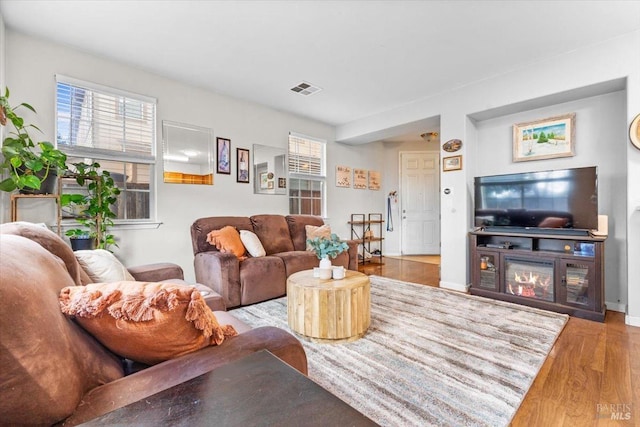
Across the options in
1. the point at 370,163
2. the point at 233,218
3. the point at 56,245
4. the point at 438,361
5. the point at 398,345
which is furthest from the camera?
the point at 370,163

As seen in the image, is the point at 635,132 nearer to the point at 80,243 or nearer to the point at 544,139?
the point at 544,139

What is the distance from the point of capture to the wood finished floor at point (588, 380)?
1425 millimetres

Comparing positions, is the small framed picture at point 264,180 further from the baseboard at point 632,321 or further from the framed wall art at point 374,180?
the baseboard at point 632,321

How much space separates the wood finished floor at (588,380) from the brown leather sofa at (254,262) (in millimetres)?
2365

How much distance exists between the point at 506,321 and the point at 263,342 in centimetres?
250

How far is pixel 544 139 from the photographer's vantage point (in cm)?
341

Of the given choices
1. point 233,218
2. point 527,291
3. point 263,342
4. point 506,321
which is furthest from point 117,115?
point 527,291

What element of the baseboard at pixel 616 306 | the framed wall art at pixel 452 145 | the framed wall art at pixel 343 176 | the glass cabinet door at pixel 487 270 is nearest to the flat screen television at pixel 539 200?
the glass cabinet door at pixel 487 270

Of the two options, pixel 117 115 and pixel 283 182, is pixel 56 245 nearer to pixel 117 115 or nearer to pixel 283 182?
pixel 117 115

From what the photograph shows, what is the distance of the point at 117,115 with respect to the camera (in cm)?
316

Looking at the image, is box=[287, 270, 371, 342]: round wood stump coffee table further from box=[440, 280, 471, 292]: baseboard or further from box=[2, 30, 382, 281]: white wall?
box=[2, 30, 382, 281]: white wall

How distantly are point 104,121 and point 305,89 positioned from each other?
2.36m

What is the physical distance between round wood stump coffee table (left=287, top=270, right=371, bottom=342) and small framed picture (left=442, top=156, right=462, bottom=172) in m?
2.39

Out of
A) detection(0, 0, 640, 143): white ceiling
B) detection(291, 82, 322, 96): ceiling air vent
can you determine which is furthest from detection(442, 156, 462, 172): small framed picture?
detection(291, 82, 322, 96): ceiling air vent
